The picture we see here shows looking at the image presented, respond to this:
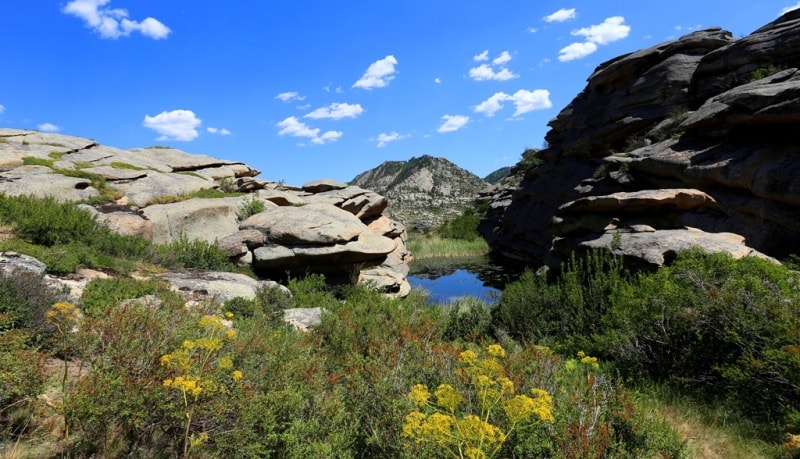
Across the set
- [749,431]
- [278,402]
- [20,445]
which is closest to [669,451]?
[749,431]

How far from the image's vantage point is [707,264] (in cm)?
680

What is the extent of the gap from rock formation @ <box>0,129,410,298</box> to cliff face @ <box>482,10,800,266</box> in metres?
7.92

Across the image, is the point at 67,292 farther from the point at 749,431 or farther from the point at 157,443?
the point at 749,431

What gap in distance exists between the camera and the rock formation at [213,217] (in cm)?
1322

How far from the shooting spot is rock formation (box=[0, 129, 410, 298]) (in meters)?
13.2

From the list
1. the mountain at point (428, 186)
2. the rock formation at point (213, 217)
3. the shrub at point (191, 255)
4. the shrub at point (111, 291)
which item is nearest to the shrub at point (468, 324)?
the rock formation at point (213, 217)

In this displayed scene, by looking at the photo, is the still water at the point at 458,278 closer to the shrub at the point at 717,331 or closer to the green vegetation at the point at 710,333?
the green vegetation at the point at 710,333

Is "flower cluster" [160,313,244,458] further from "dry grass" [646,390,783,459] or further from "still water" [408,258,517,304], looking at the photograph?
"still water" [408,258,517,304]

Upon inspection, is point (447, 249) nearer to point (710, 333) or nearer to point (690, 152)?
point (690, 152)

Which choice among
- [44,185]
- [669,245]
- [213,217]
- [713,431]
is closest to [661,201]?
[669,245]

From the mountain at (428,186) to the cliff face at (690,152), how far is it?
6536 cm

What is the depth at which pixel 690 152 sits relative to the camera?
16.1 m

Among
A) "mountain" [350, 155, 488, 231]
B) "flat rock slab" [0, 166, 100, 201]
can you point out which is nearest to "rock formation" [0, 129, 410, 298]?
"flat rock slab" [0, 166, 100, 201]

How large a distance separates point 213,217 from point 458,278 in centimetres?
1574
